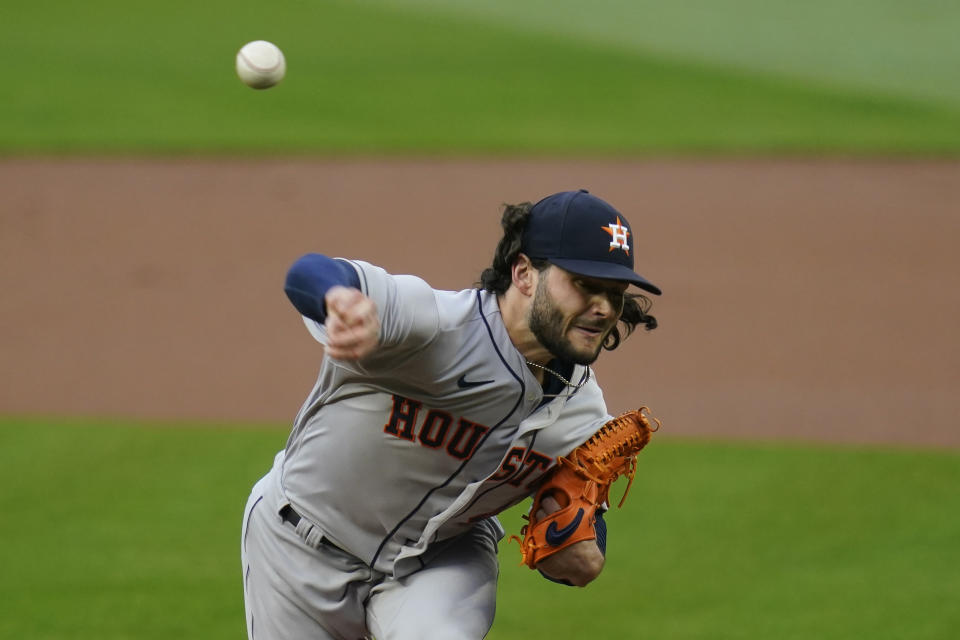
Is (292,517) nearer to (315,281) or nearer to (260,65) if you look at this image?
(315,281)

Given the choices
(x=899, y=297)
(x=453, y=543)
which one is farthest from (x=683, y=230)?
(x=453, y=543)

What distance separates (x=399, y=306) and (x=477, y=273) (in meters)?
6.63

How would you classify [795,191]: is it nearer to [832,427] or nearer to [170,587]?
[832,427]

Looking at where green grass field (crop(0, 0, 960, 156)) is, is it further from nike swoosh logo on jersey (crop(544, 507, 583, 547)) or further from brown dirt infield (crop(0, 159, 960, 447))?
nike swoosh logo on jersey (crop(544, 507, 583, 547))

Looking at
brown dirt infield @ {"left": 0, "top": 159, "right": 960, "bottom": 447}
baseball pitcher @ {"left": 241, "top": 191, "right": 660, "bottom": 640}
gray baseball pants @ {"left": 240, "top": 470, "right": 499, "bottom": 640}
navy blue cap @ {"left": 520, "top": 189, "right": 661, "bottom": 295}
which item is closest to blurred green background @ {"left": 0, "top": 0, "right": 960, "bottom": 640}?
brown dirt infield @ {"left": 0, "top": 159, "right": 960, "bottom": 447}

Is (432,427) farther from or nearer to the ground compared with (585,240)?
nearer to the ground

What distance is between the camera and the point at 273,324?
30.8ft

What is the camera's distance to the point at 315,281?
3176mm

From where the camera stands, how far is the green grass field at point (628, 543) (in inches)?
226

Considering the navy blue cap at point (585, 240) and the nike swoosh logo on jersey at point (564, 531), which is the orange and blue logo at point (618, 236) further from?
the nike swoosh logo on jersey at point (564, 531)

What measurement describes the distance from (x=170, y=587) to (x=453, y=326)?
3.06 meters

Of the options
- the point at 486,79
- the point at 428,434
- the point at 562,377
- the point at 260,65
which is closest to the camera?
the point at 428,434

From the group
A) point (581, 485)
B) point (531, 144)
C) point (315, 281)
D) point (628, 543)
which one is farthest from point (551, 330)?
point (531, 144)

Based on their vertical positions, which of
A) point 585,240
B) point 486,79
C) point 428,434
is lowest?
point 428,434
